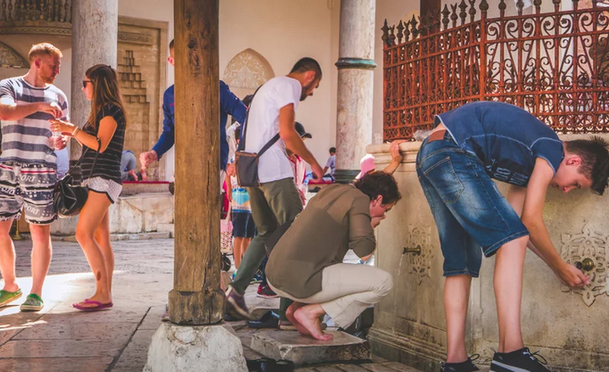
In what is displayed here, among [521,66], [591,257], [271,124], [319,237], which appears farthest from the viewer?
[271,124]

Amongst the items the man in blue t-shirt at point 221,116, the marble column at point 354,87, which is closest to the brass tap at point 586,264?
the man in blue t-shirt at point 221,116

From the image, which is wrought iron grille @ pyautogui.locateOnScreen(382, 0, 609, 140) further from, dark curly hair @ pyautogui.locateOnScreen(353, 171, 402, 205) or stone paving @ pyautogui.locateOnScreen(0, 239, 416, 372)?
stone paving @ pyautogui.locateOnScreen(0, 239, 416, 372)

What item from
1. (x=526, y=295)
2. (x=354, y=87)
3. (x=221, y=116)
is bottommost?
(x=526, y=295)

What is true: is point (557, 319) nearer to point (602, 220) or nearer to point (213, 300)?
point (602, 220)

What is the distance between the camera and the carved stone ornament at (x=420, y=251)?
13.9ft

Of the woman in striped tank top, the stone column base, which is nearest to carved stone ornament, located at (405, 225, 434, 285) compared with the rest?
the stone column base

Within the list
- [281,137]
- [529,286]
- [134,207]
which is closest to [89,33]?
[134,207]

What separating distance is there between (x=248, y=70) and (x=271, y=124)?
1649 cm

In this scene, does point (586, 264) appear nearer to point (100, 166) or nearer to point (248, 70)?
point (100, 166)

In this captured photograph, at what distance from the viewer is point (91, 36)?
1067 cm

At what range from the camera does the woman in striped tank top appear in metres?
5.23

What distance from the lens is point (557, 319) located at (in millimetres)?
3799

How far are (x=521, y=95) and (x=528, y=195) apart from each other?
111 centimetres

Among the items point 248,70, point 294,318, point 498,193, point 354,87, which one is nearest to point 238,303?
point 294,318
